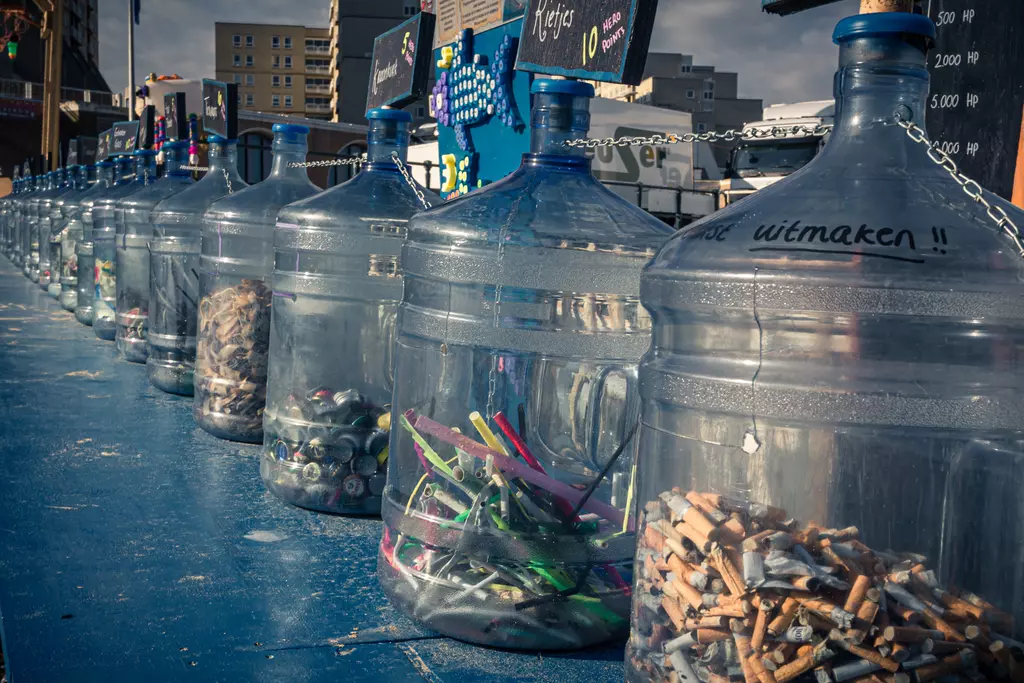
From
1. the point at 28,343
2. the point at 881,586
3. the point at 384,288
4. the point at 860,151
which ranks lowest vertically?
the point at 28,343

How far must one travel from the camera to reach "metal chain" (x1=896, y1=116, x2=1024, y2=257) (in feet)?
3.76

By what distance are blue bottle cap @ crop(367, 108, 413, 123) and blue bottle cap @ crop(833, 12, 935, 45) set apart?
4.63 ft

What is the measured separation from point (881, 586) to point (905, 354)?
255mm

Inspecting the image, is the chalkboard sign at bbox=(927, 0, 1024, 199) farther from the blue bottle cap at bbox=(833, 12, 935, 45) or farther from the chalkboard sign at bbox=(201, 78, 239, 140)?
the chalkboard sign at bbox=(201, 78, 239, 140)

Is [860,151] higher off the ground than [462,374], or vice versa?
[860,151]

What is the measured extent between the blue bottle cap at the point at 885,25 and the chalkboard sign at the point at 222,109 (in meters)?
3.13

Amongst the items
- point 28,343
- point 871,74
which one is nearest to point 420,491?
point 871,74

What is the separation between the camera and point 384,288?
8.11ft

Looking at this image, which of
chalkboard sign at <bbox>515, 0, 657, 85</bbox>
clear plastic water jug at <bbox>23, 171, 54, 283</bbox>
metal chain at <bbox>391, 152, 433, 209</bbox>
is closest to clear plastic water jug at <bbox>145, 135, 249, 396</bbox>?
metal chain at <bbox>391, 152, 433, 209</bbox>

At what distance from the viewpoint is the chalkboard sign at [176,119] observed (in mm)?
5137

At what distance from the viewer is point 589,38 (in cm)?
193

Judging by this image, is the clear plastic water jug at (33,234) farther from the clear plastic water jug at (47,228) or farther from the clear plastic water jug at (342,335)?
the clear plastic water jug at (342,335)

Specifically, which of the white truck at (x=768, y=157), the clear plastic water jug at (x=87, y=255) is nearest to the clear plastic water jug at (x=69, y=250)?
the clear plastic water jug at (x=87, y=255)

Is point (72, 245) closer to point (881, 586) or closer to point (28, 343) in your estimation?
point (28, 343)
